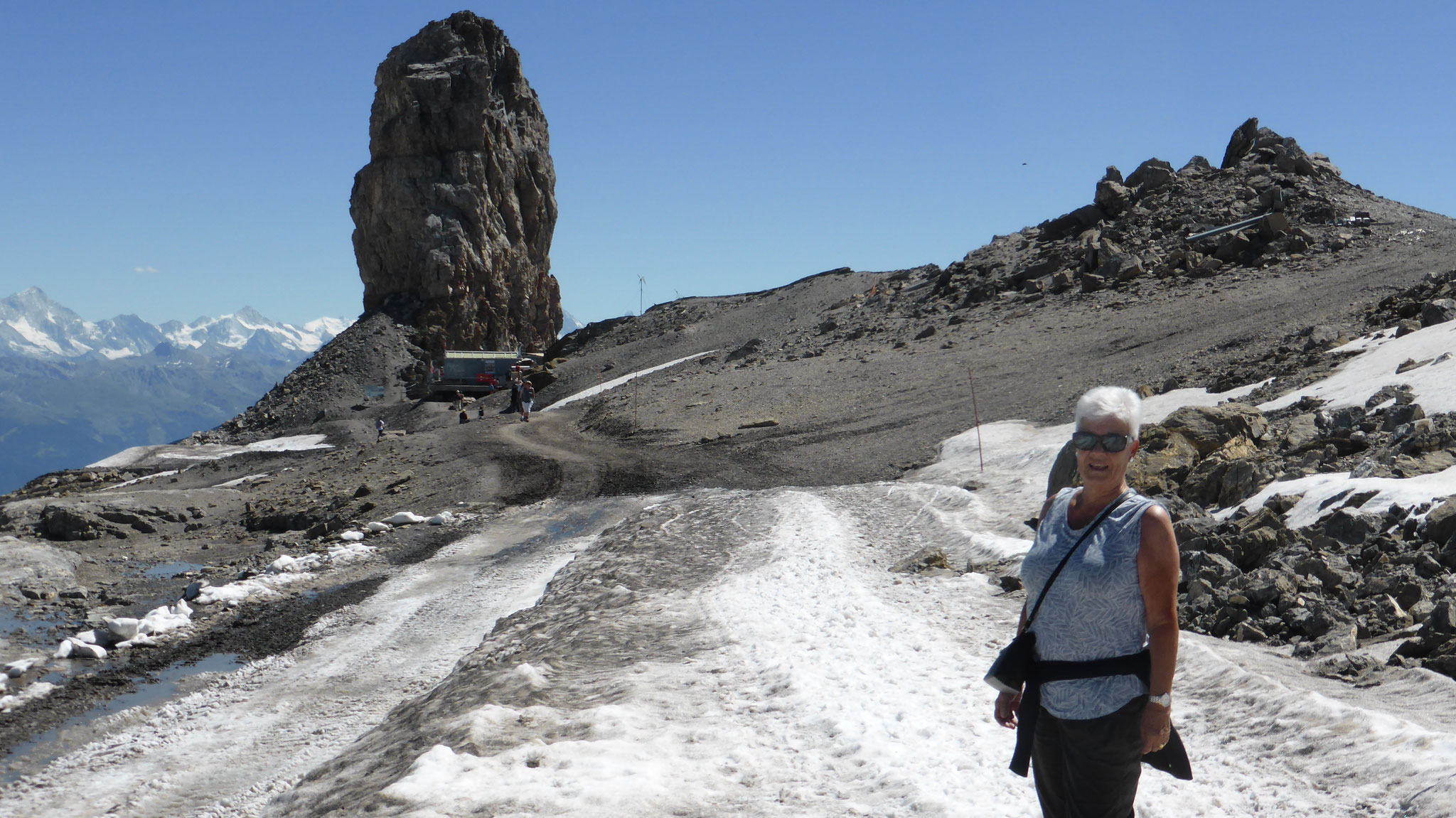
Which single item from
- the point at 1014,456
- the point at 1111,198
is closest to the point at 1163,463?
the point at 1014,456

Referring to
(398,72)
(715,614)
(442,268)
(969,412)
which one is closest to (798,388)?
(969,412)

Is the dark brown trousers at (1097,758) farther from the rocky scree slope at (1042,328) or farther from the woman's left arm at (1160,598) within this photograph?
the rocky scree slope at (1042,328)

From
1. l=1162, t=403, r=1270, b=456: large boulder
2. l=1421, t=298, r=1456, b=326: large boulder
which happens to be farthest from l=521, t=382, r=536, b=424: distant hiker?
l=1421, t=298, r=1456, b=326: large boulder

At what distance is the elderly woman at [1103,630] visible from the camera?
3201 millimetres

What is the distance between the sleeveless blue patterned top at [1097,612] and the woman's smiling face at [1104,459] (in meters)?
0.10

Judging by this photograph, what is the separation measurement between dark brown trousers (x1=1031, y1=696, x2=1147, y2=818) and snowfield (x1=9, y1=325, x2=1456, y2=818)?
68.1 inches

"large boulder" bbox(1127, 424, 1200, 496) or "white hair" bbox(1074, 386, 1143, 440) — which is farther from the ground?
"white hair" bbox(1074, 386, 1143, 440)

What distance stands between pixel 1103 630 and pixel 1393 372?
49.5ft

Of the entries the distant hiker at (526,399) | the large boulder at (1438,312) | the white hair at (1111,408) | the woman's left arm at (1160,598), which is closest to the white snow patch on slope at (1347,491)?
the white hair at (1111,408)

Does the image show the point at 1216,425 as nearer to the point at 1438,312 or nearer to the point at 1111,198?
the point at 1438,312

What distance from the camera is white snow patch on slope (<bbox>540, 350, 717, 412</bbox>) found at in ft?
147

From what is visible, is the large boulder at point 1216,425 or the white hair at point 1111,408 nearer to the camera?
the white hair at point 1111,408

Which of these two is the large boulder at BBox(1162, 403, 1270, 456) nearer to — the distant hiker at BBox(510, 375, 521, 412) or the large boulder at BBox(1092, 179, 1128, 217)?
the distant hiker at BBox(510, 375, 521, 412)

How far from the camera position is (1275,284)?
115 feet
